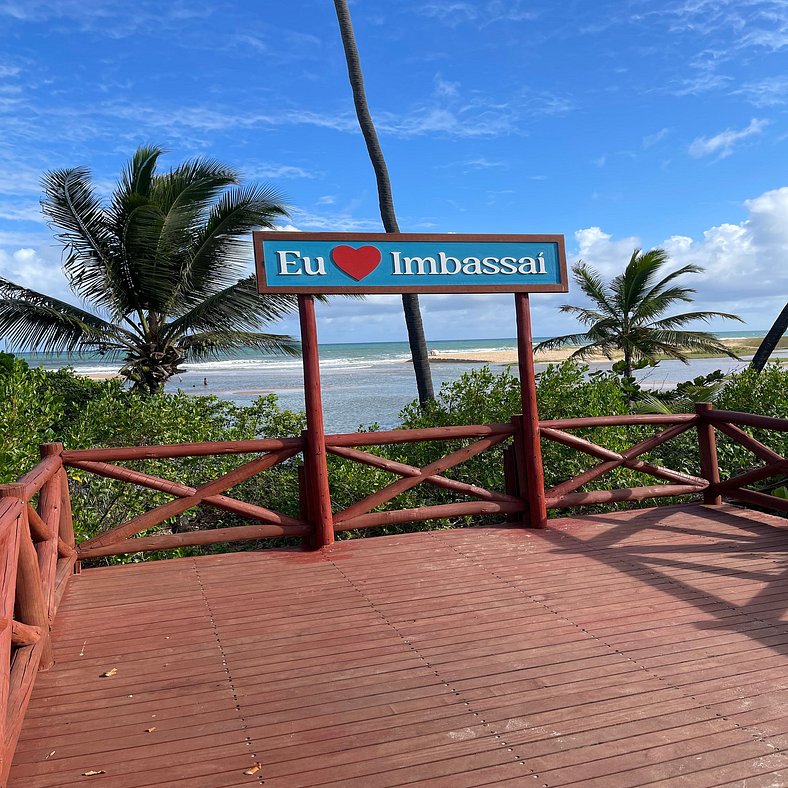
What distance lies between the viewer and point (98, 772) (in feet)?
9.15

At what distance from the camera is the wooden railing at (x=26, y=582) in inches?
114

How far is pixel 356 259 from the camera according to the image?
19.1ft

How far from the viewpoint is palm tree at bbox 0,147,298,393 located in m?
12.0

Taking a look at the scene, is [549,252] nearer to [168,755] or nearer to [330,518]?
[330,518]

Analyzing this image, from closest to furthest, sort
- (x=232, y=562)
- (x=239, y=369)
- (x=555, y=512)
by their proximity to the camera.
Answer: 1. (x=232, y=562)
2. (x=555, y=512)
3. (x=239, y=369)

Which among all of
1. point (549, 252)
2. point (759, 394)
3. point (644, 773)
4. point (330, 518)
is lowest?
point (644, 773)

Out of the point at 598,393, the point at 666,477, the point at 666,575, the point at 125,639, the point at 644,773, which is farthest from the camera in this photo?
the point at 598,393

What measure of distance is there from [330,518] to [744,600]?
3055mm

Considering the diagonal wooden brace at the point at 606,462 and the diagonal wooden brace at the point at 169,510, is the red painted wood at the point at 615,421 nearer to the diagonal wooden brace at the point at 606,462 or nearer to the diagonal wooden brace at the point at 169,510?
the diagonal wooden brace at the point at 606,462

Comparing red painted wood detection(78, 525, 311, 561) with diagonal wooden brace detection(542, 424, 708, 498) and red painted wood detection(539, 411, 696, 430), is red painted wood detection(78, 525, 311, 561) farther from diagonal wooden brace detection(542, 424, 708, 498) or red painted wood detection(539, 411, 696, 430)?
red painted wood detection(539, 411, 696, 430)

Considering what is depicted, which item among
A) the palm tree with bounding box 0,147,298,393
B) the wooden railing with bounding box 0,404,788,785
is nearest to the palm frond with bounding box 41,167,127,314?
the palm tree with bounding box 0,147,298,393

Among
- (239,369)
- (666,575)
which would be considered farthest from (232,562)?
(239,369)

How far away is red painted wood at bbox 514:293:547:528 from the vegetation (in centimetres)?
137

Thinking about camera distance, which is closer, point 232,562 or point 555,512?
point 232,562
